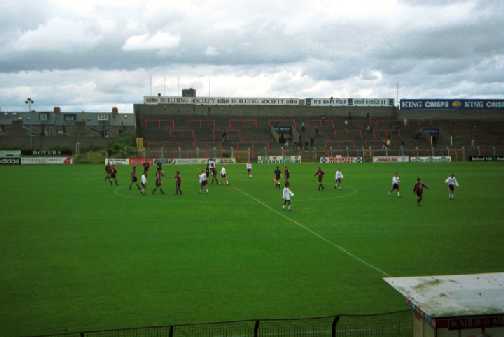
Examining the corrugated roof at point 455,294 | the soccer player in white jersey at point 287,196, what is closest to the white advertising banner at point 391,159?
the soccer player in white jersey at point 287,196

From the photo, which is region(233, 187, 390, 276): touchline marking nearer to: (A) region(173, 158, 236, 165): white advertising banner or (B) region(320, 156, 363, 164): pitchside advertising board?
(A) region(173, 158, 236, 165): white advertising banner

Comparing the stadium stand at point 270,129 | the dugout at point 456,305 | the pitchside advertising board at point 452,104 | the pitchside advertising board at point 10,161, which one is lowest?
the dugout at point 456,305

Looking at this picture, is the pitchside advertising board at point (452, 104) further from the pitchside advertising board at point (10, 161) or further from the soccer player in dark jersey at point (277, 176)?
the pitchside advertising board at point (10, 161)

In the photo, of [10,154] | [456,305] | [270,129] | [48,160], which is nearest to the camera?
[456,305]

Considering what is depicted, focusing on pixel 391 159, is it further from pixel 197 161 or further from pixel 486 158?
pixel 197 161

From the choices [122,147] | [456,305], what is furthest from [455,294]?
[122,147]

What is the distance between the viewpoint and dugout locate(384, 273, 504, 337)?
18.7 feet

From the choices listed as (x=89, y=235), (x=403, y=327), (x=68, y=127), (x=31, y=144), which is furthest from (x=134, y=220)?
(x=68, y=127)

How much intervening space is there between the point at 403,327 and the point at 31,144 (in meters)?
73.4

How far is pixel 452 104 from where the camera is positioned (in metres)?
91.7

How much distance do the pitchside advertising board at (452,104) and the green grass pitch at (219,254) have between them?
215 feet

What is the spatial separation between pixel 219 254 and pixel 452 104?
88.0m

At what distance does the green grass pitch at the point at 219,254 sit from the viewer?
36.1ft

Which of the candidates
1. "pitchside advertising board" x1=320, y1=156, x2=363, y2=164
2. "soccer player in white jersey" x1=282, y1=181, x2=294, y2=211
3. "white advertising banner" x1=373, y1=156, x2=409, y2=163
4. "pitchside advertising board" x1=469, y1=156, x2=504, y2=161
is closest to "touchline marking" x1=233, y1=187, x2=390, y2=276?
"soccer player in white jersey" x1=282, y1=181, x2=294, y2=211
